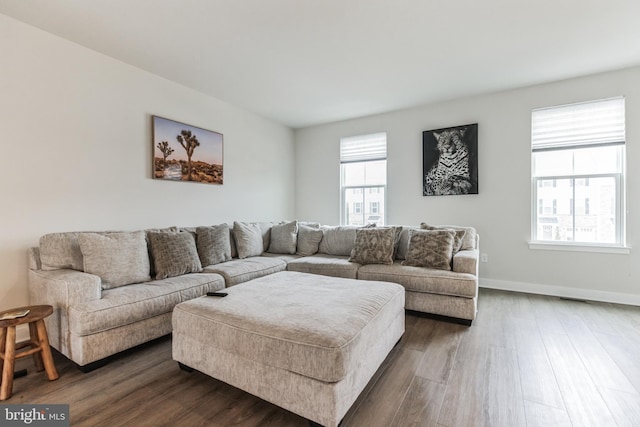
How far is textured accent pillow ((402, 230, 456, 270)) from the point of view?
9.61ft

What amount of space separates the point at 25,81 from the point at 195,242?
1.91 metres

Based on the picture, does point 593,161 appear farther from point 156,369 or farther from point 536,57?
point 156,369

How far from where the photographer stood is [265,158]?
4.77 meters

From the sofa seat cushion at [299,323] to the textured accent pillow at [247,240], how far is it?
4.86 ft

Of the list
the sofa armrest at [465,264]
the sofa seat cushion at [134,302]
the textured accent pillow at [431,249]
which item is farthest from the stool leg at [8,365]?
the sofa armrest at [465,264]

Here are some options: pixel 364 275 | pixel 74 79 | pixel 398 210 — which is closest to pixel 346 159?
pixel 398 210

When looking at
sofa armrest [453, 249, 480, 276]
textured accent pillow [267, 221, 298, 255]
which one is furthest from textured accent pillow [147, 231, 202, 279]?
sofa armrest [453, 249, 480, 276]

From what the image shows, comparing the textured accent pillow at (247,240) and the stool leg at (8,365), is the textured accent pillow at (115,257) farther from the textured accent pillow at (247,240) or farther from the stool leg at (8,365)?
the textured accent pillow at (247,240)

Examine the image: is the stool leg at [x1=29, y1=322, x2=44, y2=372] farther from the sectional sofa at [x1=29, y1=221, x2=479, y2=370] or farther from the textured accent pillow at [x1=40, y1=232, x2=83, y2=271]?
the textured accent pillow at [x1=40, y1=232, x2=83, y2=271]

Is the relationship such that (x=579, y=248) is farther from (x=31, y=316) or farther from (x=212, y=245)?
(x=31, y=316)

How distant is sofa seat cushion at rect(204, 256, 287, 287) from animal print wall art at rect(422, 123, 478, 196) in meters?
2.46

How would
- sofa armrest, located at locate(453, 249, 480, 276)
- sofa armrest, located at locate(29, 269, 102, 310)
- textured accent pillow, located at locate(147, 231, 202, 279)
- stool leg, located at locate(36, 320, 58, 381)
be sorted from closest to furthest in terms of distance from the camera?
stool leg, located at locate(36, 320, 58, 381)
sofa armrest, located at locate(29, 269, 102, 310)
textured accent pillow, located at locate(147, 231, 202, 279)
sofa armrest, located at locate(453, 249, 480, 276)

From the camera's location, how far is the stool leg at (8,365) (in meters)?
1.61

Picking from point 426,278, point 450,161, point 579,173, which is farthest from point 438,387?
point 579,173
